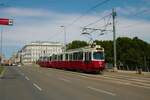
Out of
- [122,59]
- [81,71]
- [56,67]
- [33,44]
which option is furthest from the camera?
[33,44]

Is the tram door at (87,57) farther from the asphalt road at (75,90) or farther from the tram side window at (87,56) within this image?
the asphalt road at (75,90)

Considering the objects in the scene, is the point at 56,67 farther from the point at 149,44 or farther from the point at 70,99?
the point at 70,99

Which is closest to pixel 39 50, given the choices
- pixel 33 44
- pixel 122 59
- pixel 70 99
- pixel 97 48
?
pixel 33 44

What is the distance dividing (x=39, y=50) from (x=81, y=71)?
12221cm

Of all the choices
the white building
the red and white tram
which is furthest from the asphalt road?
the white building

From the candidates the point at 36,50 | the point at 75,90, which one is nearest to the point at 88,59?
the point at 75,90

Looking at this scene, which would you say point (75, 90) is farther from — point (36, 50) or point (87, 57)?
point (36, 50)

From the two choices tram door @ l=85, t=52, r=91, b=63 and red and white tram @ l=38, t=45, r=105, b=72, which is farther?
tram door @ l=85, t=52, r=91, b=63

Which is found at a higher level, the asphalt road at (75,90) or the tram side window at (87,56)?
the tram side window at (87,56)

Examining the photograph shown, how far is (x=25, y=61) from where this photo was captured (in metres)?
176

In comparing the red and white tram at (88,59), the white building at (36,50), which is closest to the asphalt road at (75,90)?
the red and white tram at (88,59)

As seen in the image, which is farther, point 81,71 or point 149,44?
point 149,44

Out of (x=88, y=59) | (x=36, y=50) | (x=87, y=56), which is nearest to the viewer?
(x=88, y=59)

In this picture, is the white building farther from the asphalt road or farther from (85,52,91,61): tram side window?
the asphalt road
